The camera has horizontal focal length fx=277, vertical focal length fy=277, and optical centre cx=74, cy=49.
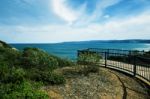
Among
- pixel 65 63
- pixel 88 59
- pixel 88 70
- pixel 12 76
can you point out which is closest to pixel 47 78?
pixel 12 76

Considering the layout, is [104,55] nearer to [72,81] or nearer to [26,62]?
[26,62]

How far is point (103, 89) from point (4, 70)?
4.29 metres

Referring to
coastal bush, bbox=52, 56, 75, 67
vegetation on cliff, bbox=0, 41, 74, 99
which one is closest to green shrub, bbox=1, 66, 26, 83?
vegetation on cliff, bbox=0, 41, 74, 99

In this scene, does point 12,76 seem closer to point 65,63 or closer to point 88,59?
point 88,59

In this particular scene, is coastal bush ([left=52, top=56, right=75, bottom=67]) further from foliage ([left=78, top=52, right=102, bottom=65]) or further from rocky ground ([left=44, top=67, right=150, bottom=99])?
rocky ground ([left=44, top=67, right=150, bottom=99])

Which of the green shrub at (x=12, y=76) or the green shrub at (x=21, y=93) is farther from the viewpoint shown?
the green shrub at (x=12, y=76)

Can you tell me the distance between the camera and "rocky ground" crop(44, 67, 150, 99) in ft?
31.9

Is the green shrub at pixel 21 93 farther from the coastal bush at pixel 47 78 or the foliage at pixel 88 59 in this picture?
the foliage at pixel 88 59

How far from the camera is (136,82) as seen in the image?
499 inches

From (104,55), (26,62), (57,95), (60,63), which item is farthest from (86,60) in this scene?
(57,95)

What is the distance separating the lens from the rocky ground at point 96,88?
9.71m

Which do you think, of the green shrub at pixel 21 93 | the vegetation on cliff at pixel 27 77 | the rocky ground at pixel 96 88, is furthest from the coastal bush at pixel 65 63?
the green shrub at pixel 21 93

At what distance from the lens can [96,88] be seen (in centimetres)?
1063

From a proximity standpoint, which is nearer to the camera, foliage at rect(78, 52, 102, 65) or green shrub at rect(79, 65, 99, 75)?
green shrub at rect(79, 65, 99, 75)
